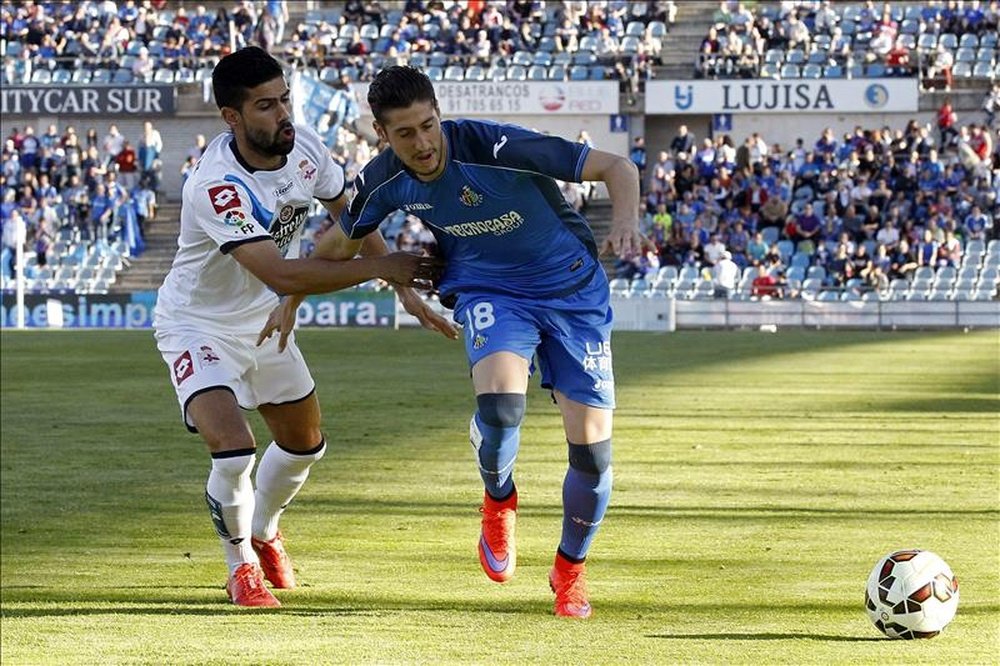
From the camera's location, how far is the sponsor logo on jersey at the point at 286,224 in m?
8.27

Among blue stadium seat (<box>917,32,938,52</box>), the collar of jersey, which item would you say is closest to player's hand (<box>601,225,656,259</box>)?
the collar of jersey

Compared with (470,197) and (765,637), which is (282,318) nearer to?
(470,197)

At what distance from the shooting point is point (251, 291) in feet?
28.0

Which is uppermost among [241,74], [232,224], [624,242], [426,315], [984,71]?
[241,74]

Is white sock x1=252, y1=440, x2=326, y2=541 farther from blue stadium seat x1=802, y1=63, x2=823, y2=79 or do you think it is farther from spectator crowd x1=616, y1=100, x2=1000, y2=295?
blue stadium seat x1=802, y1=63, x2=823, y2=79

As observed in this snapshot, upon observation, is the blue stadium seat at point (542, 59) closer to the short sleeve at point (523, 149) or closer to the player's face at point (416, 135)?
the short sleeve at point (523, 149)

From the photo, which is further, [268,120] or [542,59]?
[542,59]

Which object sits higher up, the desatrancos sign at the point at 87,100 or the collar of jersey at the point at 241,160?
the collar of jersey at the point at 241,160

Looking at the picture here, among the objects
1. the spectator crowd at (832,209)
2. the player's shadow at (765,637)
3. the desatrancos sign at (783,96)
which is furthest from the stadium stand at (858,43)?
the player's shadow at (765,637)

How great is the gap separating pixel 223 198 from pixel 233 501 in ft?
4.71

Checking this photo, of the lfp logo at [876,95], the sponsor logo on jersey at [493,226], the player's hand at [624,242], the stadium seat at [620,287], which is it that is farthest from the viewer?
the lfp logo at [876,95]

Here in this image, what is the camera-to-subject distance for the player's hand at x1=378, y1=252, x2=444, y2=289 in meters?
7.61

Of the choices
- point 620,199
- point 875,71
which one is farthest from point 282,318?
point 875,71

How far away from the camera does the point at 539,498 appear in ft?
39.1
